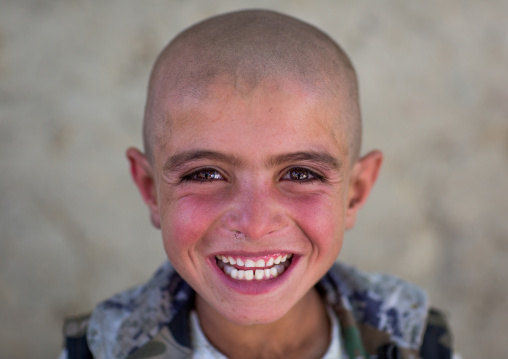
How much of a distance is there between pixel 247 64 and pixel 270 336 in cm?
73

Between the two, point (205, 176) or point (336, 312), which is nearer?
point (205, 176)

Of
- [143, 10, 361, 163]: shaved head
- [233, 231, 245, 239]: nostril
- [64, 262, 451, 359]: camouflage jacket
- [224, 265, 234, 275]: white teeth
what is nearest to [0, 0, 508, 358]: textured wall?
[64, 262, 451, 359]: camouflage jacket

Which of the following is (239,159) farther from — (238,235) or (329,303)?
(329,303)

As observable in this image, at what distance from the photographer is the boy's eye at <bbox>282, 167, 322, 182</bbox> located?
1.42m

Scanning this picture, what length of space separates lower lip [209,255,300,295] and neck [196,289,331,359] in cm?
21

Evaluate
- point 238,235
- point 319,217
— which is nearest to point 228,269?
point 238,235

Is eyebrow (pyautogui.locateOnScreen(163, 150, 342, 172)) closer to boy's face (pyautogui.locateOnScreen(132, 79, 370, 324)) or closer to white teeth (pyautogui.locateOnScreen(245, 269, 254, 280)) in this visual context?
boy's face (pyautogui.locateOnScreen(132, 79, 370, 324))

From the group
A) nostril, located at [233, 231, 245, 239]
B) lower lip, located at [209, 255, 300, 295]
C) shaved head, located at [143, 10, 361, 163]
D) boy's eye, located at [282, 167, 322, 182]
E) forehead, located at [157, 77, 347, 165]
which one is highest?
shaved head, located at [143, 10, 361, 163]

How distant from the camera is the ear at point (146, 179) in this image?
1.63m

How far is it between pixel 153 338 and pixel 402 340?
2.14 ft

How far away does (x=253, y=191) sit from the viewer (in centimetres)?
134

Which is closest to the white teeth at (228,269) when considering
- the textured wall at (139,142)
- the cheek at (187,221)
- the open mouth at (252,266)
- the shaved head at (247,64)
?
the open mouth at (252,266)

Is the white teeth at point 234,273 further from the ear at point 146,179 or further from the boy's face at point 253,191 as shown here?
the ear at point 146,179

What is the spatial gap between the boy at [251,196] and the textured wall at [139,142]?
2.89 feet
